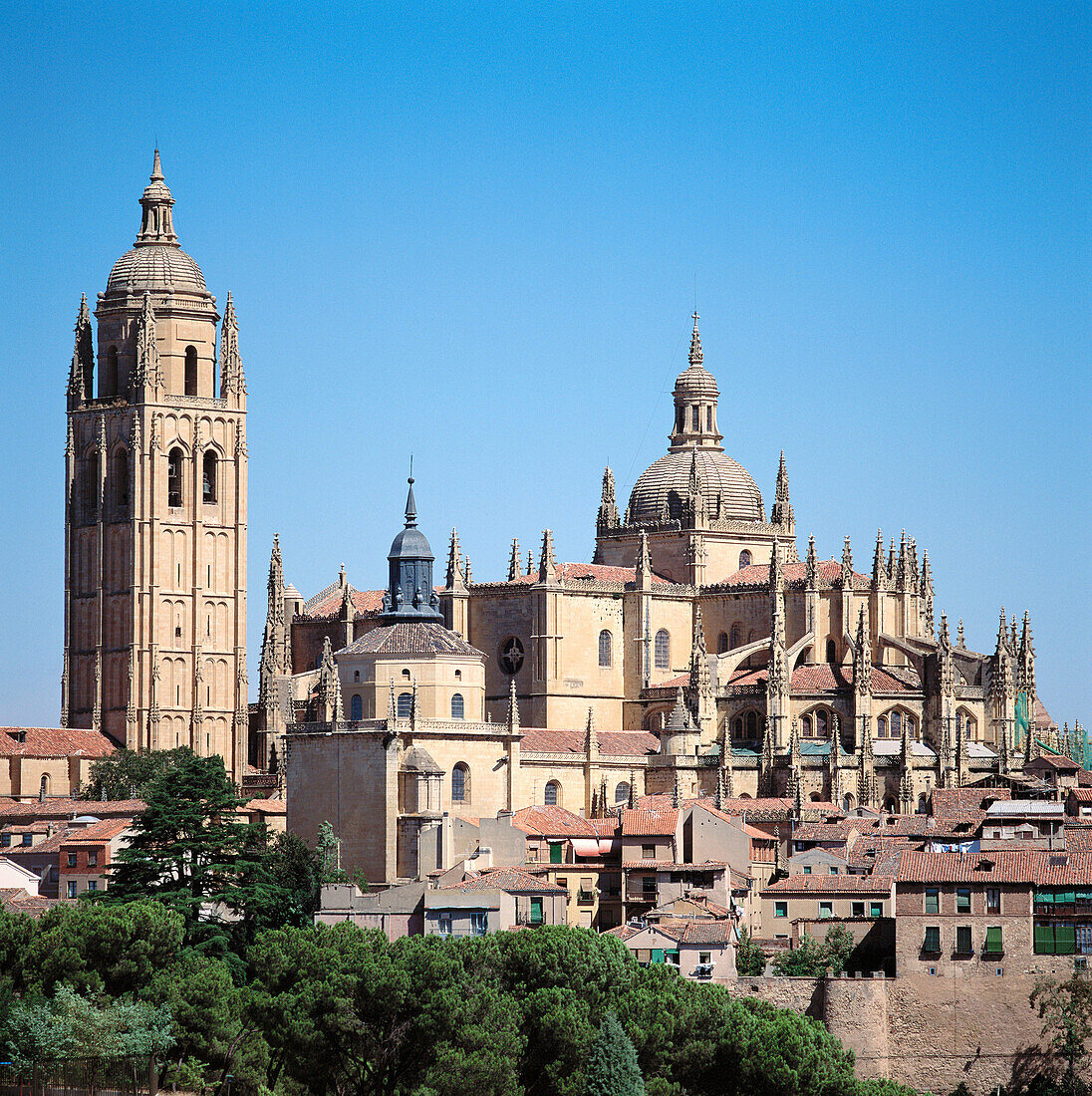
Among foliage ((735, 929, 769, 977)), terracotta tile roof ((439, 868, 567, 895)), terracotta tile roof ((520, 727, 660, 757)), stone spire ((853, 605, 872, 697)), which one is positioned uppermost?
stone spire ((853, 605, 872, 697))

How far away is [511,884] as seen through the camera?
81.4 meters

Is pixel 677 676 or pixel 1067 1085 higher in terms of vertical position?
pixel 677 676

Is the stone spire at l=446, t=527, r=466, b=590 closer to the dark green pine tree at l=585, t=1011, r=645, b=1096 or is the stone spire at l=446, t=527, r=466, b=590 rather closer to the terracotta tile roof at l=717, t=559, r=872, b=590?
the terracotta tile roof at l=717, t=559, r=872, b=590

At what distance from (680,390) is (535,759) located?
88.4ft

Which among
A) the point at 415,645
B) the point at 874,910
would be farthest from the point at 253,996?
the point at 415,645

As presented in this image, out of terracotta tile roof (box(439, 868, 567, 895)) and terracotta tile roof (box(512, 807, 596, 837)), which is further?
terracotta tile roof (box(512, 807, 596, 837))

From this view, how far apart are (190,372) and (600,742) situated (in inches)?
1201

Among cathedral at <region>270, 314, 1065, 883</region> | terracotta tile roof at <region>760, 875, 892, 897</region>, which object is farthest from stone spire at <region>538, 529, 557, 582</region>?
terracotta tile roof at <region>760, 875, 892, 897</region>

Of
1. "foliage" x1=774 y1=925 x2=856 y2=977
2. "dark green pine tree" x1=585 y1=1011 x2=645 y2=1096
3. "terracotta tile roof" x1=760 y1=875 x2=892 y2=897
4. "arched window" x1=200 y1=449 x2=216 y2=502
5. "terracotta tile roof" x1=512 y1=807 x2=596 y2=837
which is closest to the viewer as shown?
"dark green pine tree" x1=585 y1=1011 x2=645 y2=1096

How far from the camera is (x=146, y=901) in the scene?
3100 inches

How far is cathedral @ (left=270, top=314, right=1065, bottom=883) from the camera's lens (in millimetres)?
95812

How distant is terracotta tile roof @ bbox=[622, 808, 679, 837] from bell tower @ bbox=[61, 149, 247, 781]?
36.0 m

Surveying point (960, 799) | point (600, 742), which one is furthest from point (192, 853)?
point (960, 799)

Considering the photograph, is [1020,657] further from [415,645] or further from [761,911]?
[761,911]
